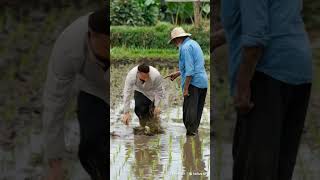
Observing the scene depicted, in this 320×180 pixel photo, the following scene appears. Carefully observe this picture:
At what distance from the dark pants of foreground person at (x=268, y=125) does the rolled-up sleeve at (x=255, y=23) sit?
24 cm

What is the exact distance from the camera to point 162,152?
815 cm

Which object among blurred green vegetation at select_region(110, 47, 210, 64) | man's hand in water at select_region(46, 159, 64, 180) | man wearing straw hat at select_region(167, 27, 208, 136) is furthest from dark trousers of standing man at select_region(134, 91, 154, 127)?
blurred green vegetation at select_region(110, 47, 210, 64)

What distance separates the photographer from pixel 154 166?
24.4ft

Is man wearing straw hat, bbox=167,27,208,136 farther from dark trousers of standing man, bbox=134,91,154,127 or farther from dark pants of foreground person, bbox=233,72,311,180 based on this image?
dark pants of foreground person, bbox=233,72,311,180

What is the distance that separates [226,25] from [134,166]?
390 cm

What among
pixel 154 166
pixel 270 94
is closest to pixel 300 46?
pixel 270 94

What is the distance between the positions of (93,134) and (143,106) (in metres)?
4.82

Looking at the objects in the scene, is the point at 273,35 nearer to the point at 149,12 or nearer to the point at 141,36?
the point at 141,36

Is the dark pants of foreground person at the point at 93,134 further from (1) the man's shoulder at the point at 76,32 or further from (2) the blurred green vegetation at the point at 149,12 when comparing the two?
(2) the blurred green vegetation at the point at 149,12

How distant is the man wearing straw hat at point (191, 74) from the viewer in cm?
762

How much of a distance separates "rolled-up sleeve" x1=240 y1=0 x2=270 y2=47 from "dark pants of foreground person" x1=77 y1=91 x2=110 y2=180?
3.78 ft

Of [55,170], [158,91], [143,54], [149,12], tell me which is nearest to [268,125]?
[55,170]

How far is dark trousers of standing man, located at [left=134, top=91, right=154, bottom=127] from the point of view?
879 cm

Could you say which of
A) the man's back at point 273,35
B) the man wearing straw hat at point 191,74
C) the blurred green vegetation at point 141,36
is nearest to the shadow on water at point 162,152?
the man wearing straw hat at point 191,74
